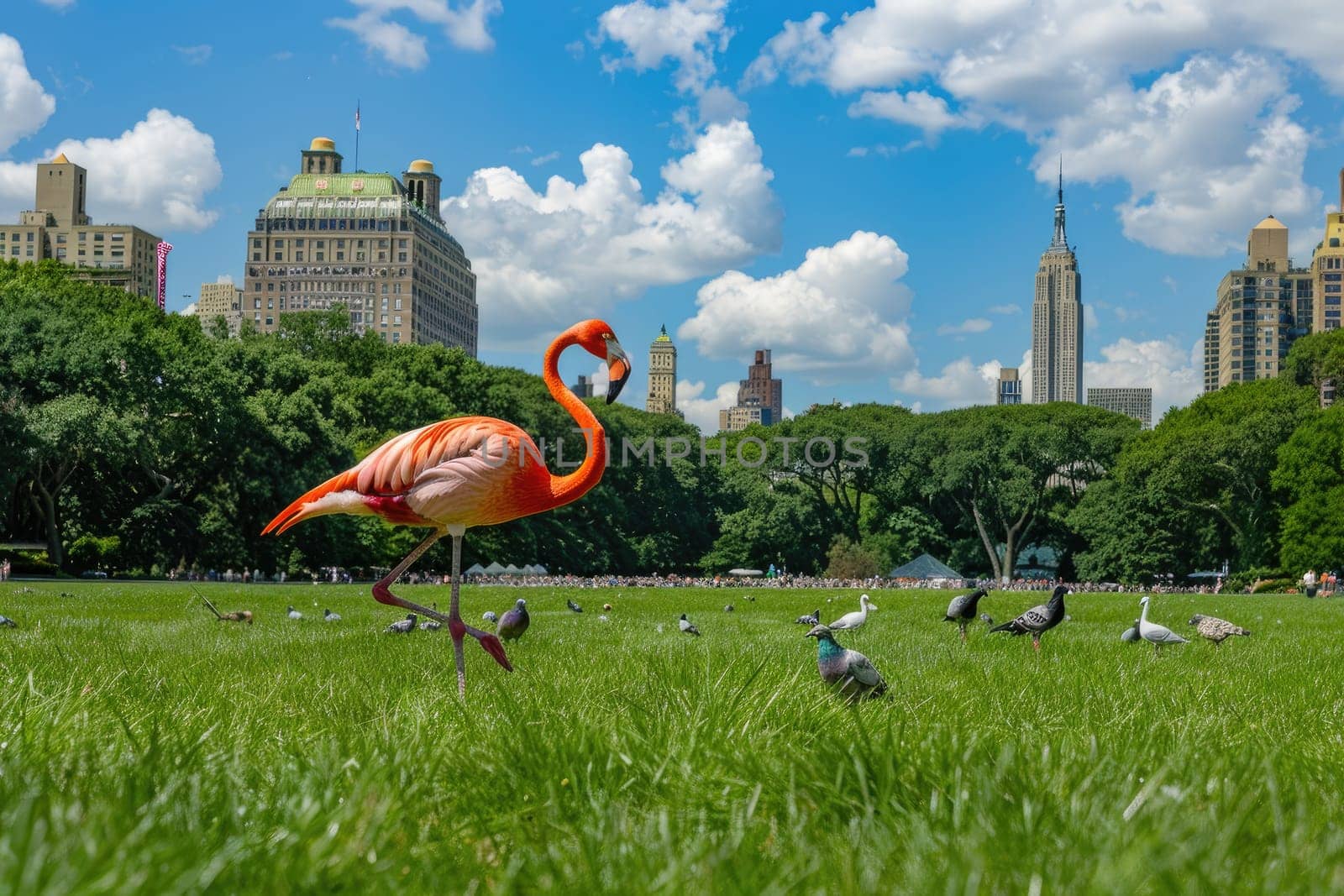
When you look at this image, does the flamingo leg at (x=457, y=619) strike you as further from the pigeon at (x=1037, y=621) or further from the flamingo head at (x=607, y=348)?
the pigeon at (x=1037, y=621)

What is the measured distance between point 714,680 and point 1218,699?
8.73 feet

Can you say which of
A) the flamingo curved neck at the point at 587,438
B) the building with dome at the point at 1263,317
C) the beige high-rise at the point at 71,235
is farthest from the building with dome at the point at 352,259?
the flamingo curved neck at the point at 587,438

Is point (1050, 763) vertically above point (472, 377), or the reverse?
point (472, 377)

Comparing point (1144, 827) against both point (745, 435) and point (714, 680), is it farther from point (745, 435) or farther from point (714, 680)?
point (745, 435)

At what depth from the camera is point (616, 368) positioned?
21.1 feet

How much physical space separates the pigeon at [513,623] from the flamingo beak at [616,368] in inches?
139

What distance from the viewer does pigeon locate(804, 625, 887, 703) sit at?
4996 mm

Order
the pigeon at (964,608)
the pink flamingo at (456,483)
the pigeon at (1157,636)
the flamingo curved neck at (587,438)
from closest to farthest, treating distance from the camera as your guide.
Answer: the pink flamingo at (456,483), the flamingo curved neck at (587,438), the pigeon at (1157,636), the pigeon at (964,608)

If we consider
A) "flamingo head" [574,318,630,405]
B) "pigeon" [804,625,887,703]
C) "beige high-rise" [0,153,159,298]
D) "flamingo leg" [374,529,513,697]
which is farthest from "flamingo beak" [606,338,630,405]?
"beige high-rise" [0,153,159,298]

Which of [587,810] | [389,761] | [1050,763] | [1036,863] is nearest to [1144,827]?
[1036,863]

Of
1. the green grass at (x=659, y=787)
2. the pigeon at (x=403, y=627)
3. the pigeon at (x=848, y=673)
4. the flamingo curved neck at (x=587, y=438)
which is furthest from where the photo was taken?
the pigeon at (x=403, y=627)

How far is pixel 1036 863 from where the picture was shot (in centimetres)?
209

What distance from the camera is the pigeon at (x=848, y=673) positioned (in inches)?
197

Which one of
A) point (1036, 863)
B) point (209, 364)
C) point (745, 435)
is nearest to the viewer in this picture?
point (1036, 863)
